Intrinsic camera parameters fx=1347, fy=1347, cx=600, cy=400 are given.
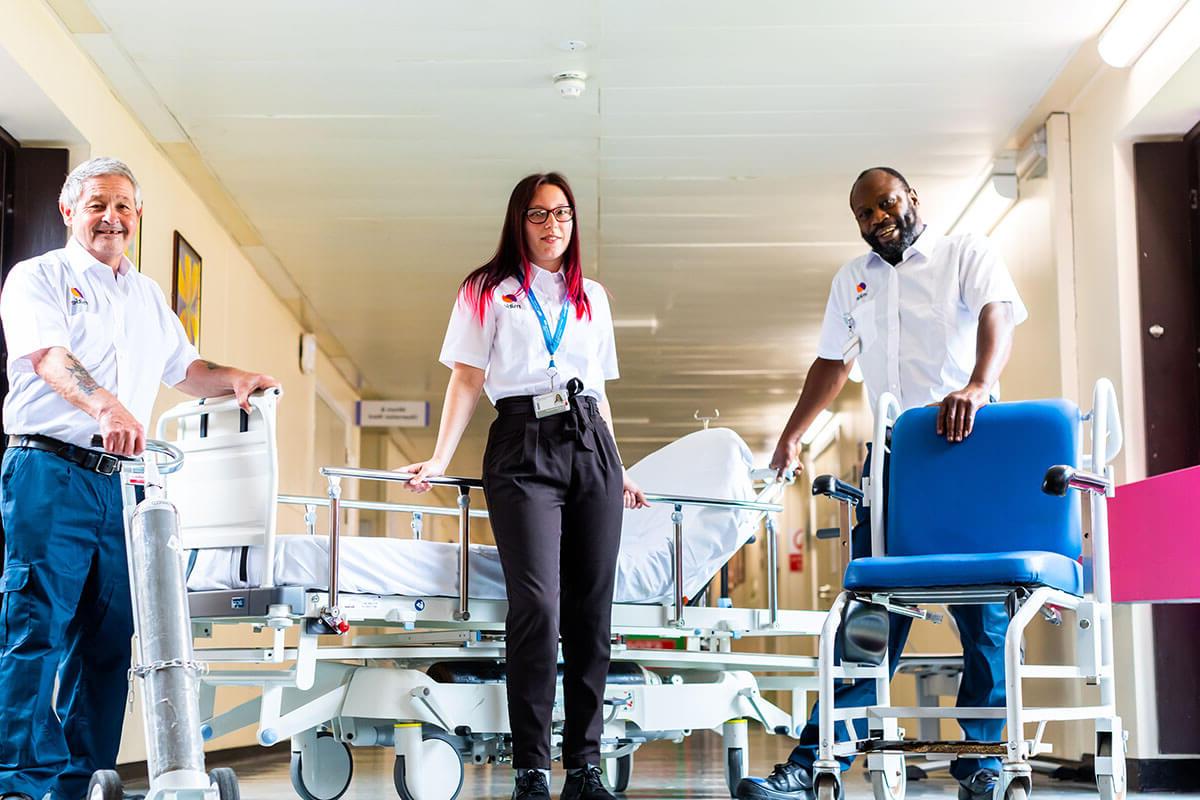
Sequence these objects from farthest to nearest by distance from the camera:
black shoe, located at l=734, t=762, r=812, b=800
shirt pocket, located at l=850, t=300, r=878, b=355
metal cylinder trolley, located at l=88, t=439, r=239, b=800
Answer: shirt pocket, located at l=850, t=300, r=878, b=355
black shoe, located at l=734, t=762, r=812, b=800
metal cylinder trolley, located at l=88, t=439, r=239, b=800

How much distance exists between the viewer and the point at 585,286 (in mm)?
3760

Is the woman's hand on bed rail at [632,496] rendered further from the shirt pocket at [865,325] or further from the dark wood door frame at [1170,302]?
the dark wood door frame at [1170,302]

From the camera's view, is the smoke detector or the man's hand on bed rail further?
the smoke detector

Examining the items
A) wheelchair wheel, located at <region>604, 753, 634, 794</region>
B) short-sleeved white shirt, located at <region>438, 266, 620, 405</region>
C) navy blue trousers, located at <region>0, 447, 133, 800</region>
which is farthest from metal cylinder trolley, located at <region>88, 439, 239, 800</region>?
wheelchair wheel, located at <region>604, 753, 634, 794</region>

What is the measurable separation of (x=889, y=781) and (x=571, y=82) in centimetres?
336

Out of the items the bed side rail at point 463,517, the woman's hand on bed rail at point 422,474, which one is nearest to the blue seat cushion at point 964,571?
the bed side rail at point 463,517

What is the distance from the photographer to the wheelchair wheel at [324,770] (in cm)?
436

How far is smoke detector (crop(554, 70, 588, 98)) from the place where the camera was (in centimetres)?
571

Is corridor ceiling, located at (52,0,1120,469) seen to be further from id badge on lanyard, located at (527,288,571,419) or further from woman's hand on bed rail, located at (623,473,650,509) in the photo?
woman's hand on bed rail, located at (623,473,650,509)

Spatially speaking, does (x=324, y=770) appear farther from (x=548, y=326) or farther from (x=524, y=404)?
(x=548, y=326)

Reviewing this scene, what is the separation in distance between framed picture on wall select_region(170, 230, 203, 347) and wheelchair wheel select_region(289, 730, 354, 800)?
299 centimetres

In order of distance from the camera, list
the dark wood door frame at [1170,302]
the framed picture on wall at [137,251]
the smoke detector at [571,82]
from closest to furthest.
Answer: the dark wood door frame at [1170,302]
the smoke detector at [571,82]
the framed picture on wall at [137,251]

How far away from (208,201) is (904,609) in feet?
17.0

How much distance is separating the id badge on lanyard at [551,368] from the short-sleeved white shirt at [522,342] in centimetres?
1
